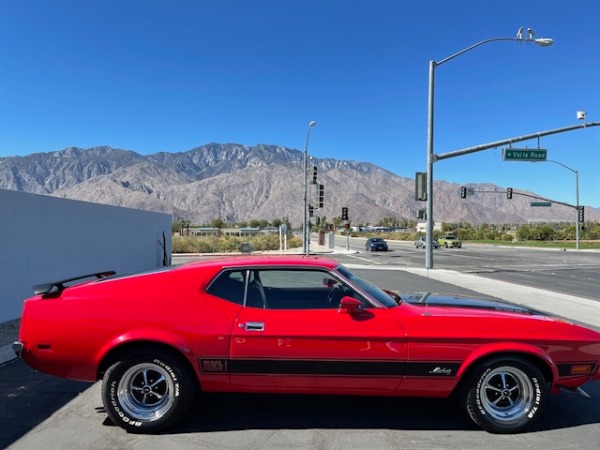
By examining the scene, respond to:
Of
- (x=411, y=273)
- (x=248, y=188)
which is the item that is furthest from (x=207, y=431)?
(x=248, y=188)

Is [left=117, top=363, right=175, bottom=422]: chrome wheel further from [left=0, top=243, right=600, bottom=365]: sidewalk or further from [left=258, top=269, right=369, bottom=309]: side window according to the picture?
[left=0, top=243, right=600, bottom=365]: sidewalk

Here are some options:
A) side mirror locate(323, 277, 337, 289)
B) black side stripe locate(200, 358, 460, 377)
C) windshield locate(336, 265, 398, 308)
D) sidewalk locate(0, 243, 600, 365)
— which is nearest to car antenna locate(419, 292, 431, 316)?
windshield locate(336, 265, 398, 308)

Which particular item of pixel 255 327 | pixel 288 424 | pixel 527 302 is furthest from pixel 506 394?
pixel 527 302

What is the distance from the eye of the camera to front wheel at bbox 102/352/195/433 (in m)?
4.16

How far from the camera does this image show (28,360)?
432 cm

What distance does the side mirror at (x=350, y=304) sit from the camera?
411 centimetres

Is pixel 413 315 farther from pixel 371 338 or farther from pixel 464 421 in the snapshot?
pixel 464 421

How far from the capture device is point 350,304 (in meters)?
4.11

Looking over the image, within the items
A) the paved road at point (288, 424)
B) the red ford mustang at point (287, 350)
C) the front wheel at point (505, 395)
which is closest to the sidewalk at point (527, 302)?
the paved road at point (288, 424)

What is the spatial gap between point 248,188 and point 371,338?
190 m

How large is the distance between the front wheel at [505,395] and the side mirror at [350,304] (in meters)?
1.13

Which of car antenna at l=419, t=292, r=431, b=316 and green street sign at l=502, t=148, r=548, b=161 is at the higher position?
green street sign at l=502, t=148, r=548, b=161

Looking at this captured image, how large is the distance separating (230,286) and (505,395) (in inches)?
99.6

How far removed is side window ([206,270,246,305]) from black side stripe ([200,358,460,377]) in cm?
53
